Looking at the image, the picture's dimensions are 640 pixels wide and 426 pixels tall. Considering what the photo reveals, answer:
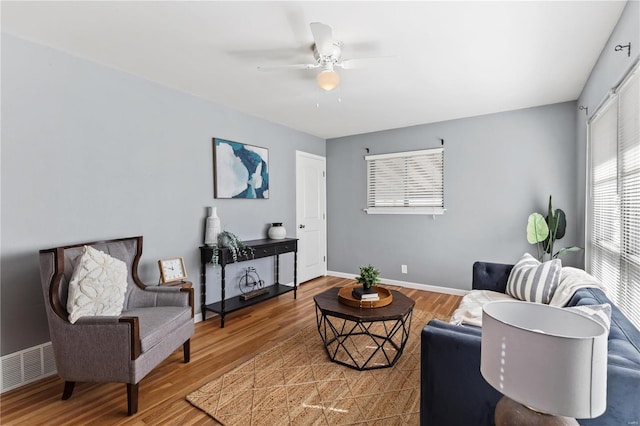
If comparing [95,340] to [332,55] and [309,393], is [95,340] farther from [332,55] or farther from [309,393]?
[332,55]

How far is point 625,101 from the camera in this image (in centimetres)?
194

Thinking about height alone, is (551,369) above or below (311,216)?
below

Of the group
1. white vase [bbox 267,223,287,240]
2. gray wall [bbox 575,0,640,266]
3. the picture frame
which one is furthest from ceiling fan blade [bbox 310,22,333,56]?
white vase [bbox 267,223,287,240]

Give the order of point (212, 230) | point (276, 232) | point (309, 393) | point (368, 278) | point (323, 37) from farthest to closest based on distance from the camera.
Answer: point (276, 232)
point (212, 230)
point (368, 278)
point (309, 393)
point (323, 37)

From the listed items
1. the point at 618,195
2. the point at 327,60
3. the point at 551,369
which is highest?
the point at 327,60

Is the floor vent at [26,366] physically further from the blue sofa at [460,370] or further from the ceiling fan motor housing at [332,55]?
the ceiling fan motor housing at [332,55]

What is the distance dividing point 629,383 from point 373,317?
1.36 metres

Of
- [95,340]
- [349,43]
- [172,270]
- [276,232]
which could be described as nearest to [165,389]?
[95,340]

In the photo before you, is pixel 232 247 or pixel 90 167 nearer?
pixel 90 167

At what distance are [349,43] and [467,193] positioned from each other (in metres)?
2.83

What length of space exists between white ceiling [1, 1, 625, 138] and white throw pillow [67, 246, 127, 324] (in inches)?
60.7

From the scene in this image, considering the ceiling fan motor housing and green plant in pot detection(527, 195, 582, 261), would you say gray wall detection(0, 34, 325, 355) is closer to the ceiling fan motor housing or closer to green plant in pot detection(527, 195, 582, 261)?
the ceiling fan motor housing

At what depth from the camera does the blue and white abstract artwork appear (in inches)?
139

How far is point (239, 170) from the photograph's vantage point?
377 cm
